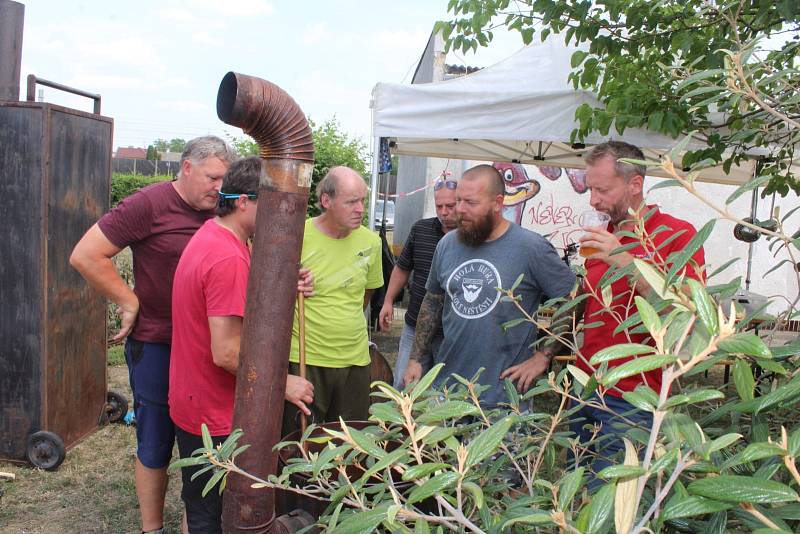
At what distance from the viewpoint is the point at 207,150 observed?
10.4 feet

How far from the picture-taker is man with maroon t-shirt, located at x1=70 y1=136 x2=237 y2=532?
10.2 ft

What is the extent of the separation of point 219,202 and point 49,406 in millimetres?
2493

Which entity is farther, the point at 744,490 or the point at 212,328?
the point at 212,328

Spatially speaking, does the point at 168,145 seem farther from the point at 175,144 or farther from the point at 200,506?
the point at 200,506

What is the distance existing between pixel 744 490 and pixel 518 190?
11176mm

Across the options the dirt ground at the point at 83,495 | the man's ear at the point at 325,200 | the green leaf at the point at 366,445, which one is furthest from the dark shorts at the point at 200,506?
the green leaf at the point at 366,445

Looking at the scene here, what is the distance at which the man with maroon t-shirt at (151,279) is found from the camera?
3.11 meters

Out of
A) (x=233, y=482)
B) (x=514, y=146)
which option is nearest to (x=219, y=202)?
(x=233, y=482)

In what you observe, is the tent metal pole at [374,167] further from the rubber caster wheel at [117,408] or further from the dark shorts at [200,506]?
the dark shorts at [200,506]

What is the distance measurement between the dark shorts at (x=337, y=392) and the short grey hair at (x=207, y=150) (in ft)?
3.70

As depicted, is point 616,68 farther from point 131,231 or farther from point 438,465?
point 438,465

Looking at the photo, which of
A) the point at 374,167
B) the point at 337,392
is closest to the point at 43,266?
the point at 337,392

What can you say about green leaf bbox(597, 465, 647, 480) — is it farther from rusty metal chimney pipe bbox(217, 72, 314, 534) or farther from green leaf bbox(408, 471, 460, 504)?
rusty metal chimney pipe bbox(217, 72, 314, 534)

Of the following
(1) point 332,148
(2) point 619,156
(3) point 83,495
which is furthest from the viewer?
(1) point 332,148
